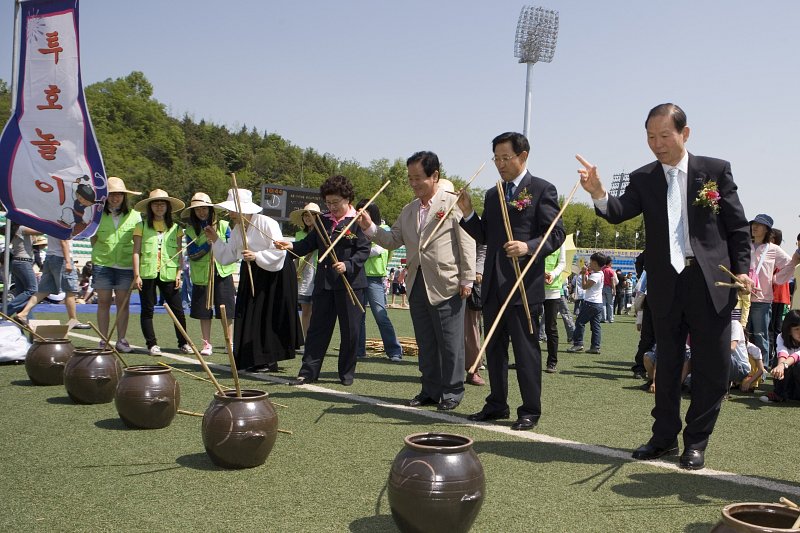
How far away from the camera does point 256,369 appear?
27.5 ft

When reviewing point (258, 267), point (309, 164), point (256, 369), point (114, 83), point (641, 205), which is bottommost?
point (256, 369)

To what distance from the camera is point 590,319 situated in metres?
12.0

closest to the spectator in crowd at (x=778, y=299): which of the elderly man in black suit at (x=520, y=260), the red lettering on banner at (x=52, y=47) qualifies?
the elderly man in black suit at (x=520, y=260)

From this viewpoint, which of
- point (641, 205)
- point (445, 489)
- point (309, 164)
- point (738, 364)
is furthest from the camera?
point (309, 164)

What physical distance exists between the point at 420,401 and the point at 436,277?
3.60ft

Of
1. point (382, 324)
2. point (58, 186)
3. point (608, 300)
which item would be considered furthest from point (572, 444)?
point (608, 300)

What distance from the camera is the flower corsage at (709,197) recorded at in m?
4.32

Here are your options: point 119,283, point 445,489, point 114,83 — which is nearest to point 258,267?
point 119,283

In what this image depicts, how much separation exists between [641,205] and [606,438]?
1.67 metres

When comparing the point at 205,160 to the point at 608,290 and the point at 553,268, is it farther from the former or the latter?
the point at 553,268

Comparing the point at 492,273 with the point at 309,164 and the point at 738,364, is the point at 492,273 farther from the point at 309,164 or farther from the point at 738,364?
the point at 309,164

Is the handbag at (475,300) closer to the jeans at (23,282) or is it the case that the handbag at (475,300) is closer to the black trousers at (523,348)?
the black trousers at (523,348)

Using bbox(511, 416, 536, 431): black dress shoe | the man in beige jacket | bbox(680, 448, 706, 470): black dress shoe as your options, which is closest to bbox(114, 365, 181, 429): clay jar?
the man in beige jacket

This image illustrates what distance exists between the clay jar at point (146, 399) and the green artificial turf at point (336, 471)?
0.31ft
